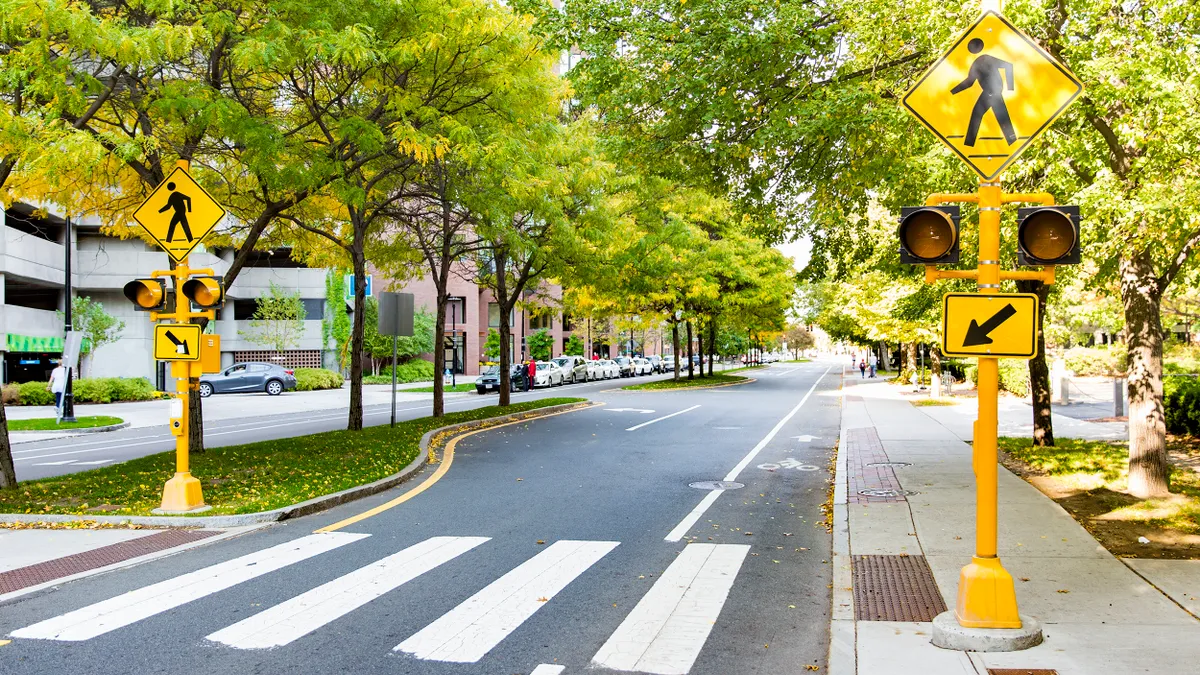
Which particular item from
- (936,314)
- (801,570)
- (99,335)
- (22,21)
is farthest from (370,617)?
(99,335)

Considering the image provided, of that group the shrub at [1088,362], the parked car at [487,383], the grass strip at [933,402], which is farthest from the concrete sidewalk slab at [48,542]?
the shrub at [1088,362]

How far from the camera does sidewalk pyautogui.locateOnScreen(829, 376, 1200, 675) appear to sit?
4664mm

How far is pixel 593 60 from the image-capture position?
35.4 feet

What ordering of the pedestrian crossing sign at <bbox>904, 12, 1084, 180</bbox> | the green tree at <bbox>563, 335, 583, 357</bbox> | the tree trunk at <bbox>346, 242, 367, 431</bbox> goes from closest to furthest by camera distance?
the pedestrian crossing sign at <bbox>904, 12, 1084, 180</bbox>, the tree trunk at <bbox>346, 242, 367, 431</bbox>, the green tree at <bbox>563, 335, 583, 357</bbox>

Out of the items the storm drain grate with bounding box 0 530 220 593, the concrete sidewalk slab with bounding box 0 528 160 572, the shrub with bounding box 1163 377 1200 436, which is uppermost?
the shrub with bounding box 1163 377 1200 436

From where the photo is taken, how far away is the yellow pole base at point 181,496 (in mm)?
9000

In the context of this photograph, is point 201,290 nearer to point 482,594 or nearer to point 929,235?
point 482,594

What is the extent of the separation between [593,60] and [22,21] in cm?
634

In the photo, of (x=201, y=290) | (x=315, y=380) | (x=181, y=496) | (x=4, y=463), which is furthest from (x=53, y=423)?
(x=315, y=380)

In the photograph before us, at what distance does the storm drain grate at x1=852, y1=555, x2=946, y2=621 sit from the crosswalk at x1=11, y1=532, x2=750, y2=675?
0.98 metres

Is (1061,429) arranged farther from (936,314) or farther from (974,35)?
(974,35)

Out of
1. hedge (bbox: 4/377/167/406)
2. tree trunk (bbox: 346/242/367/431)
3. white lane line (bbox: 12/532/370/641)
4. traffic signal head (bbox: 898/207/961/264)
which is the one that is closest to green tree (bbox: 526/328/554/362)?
hedge (bbox: 4/377/167/406)

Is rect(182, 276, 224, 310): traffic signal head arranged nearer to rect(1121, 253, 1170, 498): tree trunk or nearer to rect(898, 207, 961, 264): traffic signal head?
rect(898, 207, 961, 264): traffic signal head

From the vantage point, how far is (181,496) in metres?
9.05
